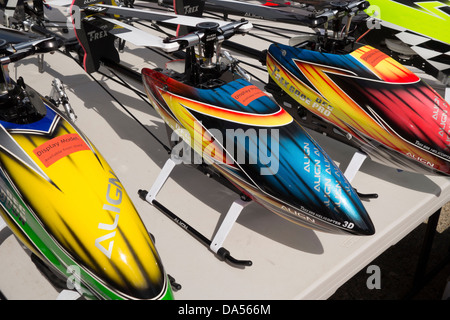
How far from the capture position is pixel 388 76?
3.20m

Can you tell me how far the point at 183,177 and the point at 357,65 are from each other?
1.56m

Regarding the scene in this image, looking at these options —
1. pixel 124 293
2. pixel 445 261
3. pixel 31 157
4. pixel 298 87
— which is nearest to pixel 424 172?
pixel 298 87

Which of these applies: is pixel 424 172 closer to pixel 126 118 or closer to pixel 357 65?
pixel 357 65

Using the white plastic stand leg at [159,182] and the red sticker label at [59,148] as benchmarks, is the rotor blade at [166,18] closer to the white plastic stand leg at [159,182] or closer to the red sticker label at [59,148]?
A: the white plastic stand leg at [159,182]

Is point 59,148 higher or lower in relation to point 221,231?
higher

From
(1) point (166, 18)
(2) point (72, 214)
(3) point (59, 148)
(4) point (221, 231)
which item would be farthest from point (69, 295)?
(1) point (166, 18)

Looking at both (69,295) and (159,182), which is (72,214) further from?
(159,182)

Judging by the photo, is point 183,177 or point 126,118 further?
point 126,118

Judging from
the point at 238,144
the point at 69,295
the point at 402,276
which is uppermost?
the point at 238,144

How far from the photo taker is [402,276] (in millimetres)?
4320

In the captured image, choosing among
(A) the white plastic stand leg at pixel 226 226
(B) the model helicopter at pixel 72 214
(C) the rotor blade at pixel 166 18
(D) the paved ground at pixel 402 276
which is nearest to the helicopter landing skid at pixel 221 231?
(A) the white plastic stand leg at pixel 226 226

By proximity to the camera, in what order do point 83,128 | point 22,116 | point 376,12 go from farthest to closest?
1. point 376,12
2. point 83,128
3. point 22,116

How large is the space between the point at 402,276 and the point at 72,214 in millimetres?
3348
